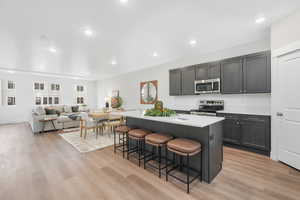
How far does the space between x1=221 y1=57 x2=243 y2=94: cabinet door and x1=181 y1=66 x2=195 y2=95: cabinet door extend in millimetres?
935

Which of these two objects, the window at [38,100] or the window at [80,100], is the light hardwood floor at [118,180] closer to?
the window at [38,100]

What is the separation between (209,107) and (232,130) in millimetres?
1018

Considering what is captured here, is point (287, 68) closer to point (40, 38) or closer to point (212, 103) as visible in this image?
point (212, 103)

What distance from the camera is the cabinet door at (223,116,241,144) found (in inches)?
131

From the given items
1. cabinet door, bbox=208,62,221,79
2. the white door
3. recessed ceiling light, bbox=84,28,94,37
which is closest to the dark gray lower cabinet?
the white door

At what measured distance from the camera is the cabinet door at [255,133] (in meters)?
2.93

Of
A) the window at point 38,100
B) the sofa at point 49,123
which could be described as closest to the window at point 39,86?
the window at point 38,100

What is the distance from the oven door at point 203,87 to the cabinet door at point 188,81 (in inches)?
5.9

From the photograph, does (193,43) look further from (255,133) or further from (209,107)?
(255,133)

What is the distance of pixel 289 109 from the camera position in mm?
2504

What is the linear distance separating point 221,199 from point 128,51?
402 cm

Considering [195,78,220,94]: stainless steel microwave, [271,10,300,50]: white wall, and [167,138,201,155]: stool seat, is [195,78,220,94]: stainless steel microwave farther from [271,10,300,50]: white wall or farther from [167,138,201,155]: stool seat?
[167,138,201,155]: stool seat

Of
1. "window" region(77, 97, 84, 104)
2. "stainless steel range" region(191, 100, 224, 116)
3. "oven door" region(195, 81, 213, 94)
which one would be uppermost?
"oven door" region(195, 81, 213, 94)

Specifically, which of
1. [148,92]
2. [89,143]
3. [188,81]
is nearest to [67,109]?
[89,143]
